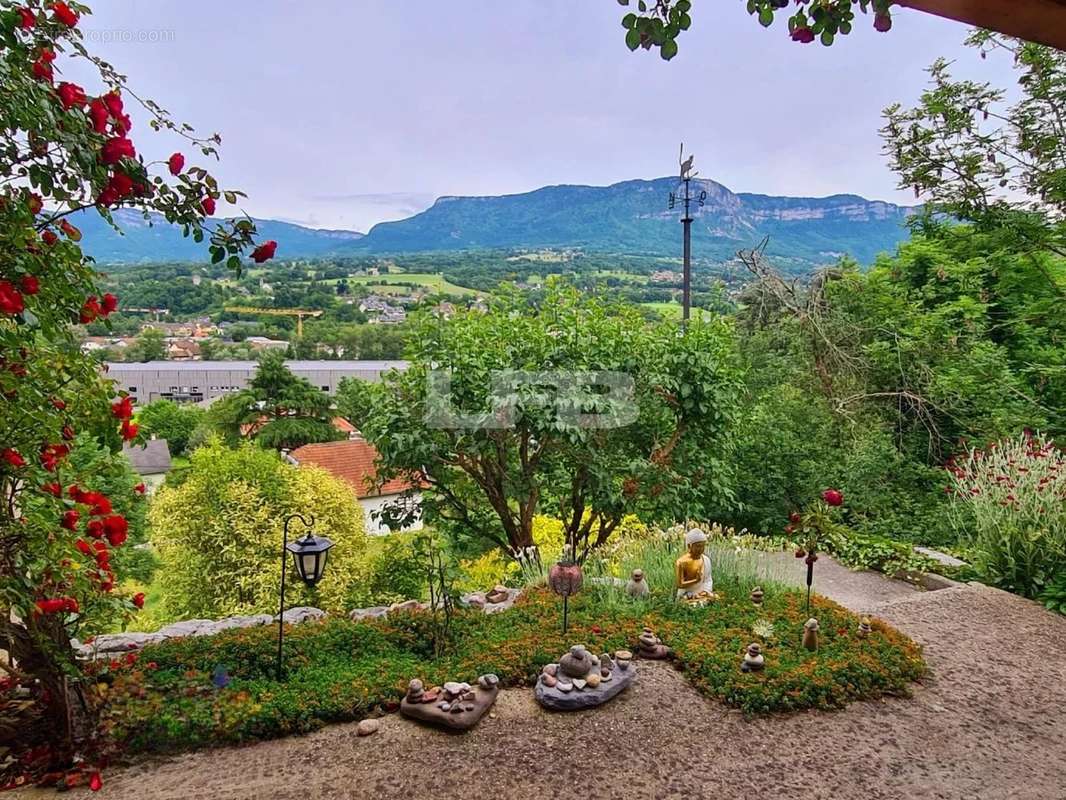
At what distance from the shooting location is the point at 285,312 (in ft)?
12.9

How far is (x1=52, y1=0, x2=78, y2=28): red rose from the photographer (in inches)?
53.3

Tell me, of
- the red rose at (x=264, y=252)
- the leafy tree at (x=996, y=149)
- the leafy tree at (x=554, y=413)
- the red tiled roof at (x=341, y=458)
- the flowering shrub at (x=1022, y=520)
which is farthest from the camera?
the red tiled roof at (x=341, y=458)

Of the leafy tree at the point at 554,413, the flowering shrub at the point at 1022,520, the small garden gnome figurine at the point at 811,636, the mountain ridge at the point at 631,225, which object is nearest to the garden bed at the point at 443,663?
the small garden gnome figurine at the point at 811,636

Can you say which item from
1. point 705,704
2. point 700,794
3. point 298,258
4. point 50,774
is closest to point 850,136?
point 298,258

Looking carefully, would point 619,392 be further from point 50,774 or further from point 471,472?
point 50,774

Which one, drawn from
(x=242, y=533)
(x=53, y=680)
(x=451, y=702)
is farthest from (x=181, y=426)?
(x=451, y=702)

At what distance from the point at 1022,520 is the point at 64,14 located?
4.52 metres

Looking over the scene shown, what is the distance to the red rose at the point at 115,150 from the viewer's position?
1361 mm

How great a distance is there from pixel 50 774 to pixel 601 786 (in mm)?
1539

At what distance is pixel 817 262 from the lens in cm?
692

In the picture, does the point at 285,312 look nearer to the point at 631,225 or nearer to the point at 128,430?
the point at 128,430

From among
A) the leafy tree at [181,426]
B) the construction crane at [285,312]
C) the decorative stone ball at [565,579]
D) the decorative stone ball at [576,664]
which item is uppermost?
the construction crane at [285,312]

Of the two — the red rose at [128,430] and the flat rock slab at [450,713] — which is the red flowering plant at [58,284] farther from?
the flat rock slab at [450,713]

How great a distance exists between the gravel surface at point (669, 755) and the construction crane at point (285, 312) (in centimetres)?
248
